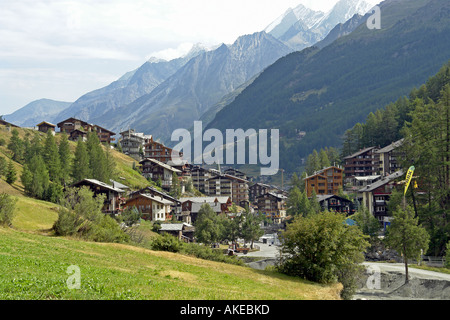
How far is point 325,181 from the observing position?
153 metres

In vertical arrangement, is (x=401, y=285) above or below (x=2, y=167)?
below

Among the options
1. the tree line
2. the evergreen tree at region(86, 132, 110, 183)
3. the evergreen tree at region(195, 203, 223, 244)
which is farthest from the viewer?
the evergreen tree at region(86, 132, 110, 183)

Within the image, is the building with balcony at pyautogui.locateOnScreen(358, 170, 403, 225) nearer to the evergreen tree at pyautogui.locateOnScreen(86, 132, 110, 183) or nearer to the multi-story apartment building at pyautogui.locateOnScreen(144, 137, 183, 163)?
the evergreen tree at pyautogui.locateOnScreen(86, 132, 110, 183)

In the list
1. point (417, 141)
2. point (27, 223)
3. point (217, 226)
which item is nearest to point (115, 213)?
point (217, 226)

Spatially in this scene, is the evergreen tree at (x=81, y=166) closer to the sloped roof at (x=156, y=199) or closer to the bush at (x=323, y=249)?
the sloped roof at (x=156, y=199)

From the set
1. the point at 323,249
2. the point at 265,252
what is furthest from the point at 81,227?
the point at 265,252

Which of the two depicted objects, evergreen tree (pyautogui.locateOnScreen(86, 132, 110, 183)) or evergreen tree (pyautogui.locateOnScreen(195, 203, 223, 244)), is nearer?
evergreen tree (pyautogui.locateOnScreen(195, 203, 223, 244))

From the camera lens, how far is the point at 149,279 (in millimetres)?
27906

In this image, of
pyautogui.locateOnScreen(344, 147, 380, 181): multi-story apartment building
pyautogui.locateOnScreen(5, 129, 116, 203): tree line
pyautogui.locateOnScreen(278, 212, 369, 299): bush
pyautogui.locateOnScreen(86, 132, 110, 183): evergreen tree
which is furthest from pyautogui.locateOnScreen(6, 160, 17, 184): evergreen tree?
pyautogui.locateOnScreen(344, 147, 380, 181): multi-story apartment building

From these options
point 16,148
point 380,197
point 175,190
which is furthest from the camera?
point 175,190

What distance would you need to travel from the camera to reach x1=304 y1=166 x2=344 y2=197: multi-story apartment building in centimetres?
15250

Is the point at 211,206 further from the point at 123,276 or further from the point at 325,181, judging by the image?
the point at 123,276

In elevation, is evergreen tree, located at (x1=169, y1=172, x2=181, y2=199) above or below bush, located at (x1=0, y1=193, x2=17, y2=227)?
above
